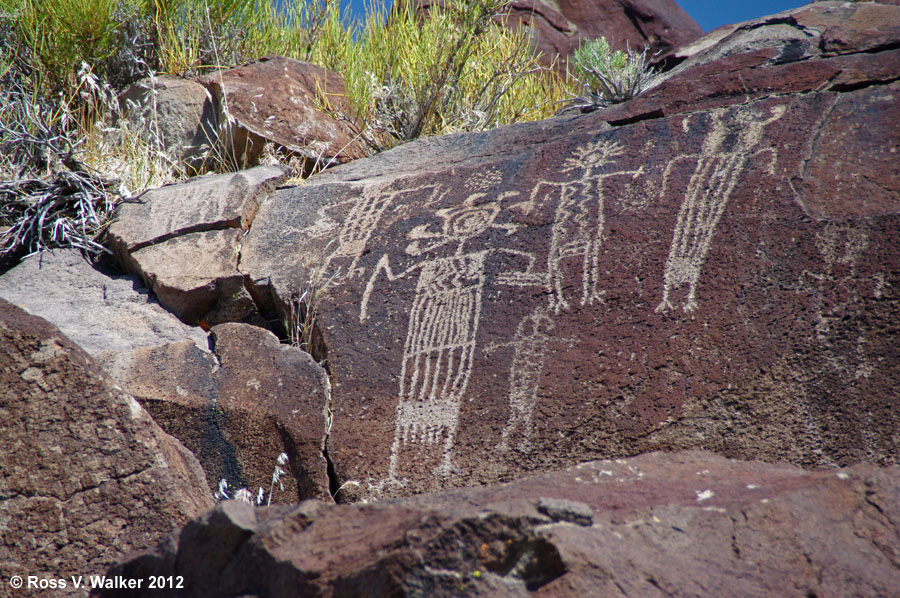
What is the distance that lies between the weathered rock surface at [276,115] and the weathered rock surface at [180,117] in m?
0.10

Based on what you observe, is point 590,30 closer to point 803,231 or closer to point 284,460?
point 803,231

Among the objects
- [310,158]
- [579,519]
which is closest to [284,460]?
[579,519]

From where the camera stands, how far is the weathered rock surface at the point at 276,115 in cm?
474

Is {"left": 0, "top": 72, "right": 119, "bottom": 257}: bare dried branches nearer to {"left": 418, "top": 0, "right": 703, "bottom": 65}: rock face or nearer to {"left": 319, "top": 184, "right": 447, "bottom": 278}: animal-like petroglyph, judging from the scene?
{"left": 319, "top": 184, "right": 447, "bottom": 278}: animal-like petroglyph

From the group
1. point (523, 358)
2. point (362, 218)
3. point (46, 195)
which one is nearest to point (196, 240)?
point (362, 218)

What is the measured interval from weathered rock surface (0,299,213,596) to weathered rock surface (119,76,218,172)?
10.1 ft

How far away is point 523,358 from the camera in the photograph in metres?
2.66

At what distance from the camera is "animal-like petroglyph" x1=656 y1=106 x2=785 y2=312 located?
2.62 metres

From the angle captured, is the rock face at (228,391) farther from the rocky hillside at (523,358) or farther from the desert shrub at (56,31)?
the desert shrub at (56,31)

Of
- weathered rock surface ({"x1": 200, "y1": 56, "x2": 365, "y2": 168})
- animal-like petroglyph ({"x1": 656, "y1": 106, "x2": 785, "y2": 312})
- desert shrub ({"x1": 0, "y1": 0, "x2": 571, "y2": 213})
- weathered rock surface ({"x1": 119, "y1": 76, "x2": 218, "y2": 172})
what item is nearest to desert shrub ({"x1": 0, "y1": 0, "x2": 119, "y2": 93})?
desert shrub ({"x1": 0, "y1": 0, "x2": 571, "y2": 213})

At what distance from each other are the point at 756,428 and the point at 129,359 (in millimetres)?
2184

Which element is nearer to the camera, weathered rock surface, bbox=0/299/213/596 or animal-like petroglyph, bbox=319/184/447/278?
weathered rock surface, bbox=0/299/213/596

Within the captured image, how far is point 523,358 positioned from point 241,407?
102 centimetres

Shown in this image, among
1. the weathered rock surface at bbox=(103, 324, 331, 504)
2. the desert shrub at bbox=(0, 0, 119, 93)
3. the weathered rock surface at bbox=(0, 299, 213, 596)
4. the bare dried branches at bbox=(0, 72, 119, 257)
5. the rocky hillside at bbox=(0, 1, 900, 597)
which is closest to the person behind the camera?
the rocky hillside at bbox=(0, 1, 900, 597)
